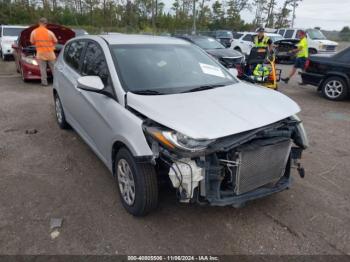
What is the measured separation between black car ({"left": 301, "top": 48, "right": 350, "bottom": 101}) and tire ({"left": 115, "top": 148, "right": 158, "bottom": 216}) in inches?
270

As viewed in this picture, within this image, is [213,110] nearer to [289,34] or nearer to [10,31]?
[10,31]

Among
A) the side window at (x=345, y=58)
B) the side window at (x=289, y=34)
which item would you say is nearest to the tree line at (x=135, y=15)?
the side window at (x=289, y=34)

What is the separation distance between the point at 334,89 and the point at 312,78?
0.70m

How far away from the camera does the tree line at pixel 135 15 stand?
107 feet

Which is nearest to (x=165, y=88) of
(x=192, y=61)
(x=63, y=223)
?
(x=192, y=61)

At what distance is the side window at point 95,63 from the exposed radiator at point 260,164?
165 cm

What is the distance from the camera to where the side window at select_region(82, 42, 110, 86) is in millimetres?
3275

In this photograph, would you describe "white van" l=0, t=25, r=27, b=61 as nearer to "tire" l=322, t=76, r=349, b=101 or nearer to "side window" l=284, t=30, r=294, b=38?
"tire" l=322, t=76, r=349, b=101

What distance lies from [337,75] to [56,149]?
7.07m

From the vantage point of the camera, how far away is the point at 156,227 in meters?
2.80

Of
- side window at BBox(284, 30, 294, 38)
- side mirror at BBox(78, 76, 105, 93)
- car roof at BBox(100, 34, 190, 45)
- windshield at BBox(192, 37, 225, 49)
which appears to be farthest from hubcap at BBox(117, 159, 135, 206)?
side window at BBox(284, 30, 294, 38)

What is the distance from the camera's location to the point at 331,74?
780cm

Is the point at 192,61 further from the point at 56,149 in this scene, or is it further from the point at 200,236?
the point at 56,149

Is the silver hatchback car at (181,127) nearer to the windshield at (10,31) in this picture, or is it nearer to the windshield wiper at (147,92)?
the windshield wiper at (147,92)
